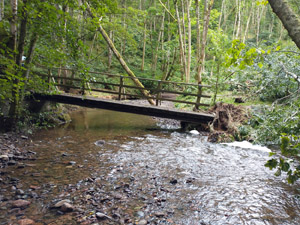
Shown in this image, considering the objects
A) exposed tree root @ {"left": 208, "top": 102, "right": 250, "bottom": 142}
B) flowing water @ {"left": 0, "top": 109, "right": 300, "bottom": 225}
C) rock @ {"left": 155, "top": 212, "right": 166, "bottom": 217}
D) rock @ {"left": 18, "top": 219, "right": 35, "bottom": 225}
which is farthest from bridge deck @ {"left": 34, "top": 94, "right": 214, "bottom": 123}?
rock @ {"left": 18, "top": 219, "right": 35, "bottom": 225}

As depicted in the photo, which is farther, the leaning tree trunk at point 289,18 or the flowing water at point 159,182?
the flowing water at point 159,182

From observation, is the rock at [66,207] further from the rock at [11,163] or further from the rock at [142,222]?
the rock at [11,163]

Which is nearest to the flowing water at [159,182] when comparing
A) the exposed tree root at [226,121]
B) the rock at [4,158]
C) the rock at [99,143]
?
the rock at [99,143]

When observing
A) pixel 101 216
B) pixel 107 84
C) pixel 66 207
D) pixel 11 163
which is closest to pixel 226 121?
pixel 107 84

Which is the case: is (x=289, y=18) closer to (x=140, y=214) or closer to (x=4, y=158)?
(x=140, y=214)

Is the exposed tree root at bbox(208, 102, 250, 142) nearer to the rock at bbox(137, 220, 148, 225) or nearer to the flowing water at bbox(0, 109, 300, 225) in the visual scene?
the flowing water at bbox(0, 109, 300, 225)

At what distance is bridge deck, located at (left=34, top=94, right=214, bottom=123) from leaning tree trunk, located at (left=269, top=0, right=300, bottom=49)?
683cm

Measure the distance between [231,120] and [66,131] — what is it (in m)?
6.19

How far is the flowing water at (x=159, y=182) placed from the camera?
298 centimetres

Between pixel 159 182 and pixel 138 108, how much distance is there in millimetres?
4836

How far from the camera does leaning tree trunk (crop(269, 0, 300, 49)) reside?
4.21 ft

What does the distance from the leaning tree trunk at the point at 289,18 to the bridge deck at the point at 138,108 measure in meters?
6.83

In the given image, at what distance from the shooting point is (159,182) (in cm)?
399

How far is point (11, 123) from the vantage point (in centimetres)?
647
